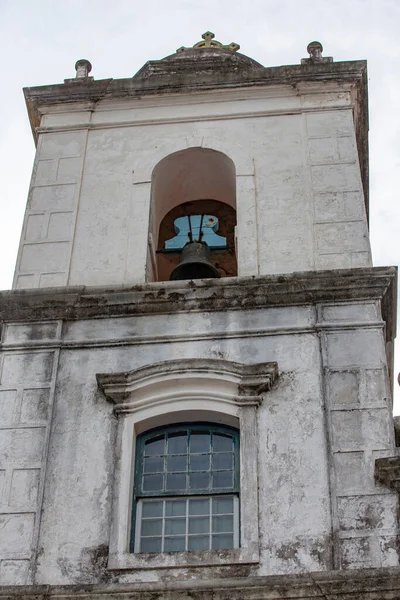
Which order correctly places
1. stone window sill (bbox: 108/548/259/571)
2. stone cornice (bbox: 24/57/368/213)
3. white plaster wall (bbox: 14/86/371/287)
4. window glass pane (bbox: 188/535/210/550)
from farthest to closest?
stone cornice (bbox: 24/57/368/213)
white plaster wall (bbox: 14/86/371/287)
window glass pane (bbox: 188/535/210/550)
stone window sill (bbox: 108/548/259/571)

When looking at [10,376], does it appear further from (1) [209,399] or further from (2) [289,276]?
(2) [289,276]

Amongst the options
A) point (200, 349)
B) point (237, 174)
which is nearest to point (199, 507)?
point (200, 349)

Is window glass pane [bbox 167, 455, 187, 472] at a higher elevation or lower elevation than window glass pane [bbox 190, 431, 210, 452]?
lower

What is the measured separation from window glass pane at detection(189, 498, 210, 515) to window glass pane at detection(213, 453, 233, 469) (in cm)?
42

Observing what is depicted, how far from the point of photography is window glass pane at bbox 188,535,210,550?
11617 millimetres

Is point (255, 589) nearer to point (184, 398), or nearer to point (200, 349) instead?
point (184, 398)

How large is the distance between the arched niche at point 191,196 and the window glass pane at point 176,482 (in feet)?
11.6

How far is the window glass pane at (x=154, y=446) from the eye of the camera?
12.5 meters

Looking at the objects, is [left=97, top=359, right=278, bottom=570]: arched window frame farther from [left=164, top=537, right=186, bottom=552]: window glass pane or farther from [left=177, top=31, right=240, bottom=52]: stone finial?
[left=177, top=31, right=240, bottom=52]: stone finial

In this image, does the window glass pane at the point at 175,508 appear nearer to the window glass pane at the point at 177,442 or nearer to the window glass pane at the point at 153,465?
the window glass pane at the point at 153,465

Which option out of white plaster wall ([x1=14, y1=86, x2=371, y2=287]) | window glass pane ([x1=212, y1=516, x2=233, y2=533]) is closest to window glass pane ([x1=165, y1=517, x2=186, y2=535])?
window glass pane ([x1=212, y1=516, x2=233, y2=533])

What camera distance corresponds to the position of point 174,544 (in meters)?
11.7

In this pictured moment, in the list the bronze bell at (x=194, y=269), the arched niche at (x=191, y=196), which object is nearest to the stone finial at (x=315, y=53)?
the arched niche at (x=191, y=196)

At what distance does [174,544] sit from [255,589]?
1443 mm
